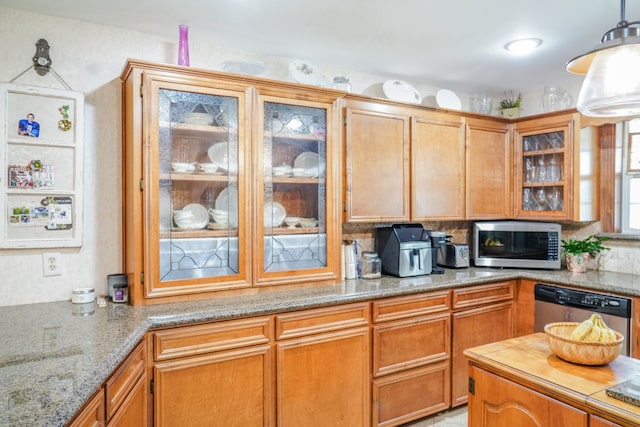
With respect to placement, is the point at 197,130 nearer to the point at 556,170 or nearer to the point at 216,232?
the point at 216,232

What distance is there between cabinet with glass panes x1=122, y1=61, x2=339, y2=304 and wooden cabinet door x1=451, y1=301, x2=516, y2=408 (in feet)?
3.28

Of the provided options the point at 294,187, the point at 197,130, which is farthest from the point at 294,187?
the point at 197,130

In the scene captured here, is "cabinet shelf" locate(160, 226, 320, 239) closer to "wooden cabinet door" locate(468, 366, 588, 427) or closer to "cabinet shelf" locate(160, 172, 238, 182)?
"cabinet shelf" locate(160, 172, 238, 182)

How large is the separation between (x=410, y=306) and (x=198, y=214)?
1.44 metres

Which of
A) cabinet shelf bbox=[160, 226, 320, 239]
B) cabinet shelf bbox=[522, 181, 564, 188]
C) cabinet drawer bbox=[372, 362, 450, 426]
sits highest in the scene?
cabinet shelf bbox=[522, 181, 564, 188]

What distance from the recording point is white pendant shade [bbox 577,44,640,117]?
129 cm

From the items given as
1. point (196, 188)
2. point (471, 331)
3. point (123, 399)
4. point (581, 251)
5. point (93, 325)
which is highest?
point (196, 188)

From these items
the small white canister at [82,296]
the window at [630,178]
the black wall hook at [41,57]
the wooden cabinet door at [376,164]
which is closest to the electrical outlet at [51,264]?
the small white canister at [82,296]

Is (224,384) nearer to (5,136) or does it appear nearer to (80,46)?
(5,136)

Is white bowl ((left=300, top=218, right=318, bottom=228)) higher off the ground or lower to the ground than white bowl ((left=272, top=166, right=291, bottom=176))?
lower

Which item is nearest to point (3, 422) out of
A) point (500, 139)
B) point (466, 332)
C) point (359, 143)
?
point (359, 143)

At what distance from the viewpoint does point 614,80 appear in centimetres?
131

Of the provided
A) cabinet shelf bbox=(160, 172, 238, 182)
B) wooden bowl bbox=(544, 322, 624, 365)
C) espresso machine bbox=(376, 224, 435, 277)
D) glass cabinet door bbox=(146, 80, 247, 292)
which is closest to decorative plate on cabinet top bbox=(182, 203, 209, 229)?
glass cabinet door bbox=(146, 80, 247, 292)

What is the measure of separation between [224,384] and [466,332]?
5.70 feet
